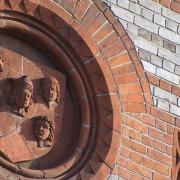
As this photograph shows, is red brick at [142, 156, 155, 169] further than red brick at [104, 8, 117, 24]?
No

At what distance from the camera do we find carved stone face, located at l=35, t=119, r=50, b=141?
549 cm

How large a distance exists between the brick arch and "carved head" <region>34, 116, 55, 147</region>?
31 cm

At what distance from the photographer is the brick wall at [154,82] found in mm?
5891

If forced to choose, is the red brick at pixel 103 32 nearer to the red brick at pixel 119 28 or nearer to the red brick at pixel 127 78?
the red brick at pixel 119 28

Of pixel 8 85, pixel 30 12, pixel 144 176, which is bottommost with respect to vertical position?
pixel 144 176

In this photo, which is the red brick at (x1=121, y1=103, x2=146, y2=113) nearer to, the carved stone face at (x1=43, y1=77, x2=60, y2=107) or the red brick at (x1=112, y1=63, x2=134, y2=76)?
the red brick at (x1=112, y1=63, x2=134, y2=76)

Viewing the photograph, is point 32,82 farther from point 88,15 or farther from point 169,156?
point 169,156

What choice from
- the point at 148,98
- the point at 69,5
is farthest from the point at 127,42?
the point at 69,5

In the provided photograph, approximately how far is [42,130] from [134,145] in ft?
2.51

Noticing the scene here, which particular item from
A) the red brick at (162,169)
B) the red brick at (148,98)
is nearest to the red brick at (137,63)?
the red brick at (148,98)

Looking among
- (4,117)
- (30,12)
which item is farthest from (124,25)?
(4,117)

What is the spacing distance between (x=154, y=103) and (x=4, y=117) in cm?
132

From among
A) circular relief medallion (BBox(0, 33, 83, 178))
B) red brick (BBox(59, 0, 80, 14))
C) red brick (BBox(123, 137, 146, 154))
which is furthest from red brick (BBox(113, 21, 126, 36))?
red brick (BBox(123, 137, 146, 154))

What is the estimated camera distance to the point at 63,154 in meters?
5.67
